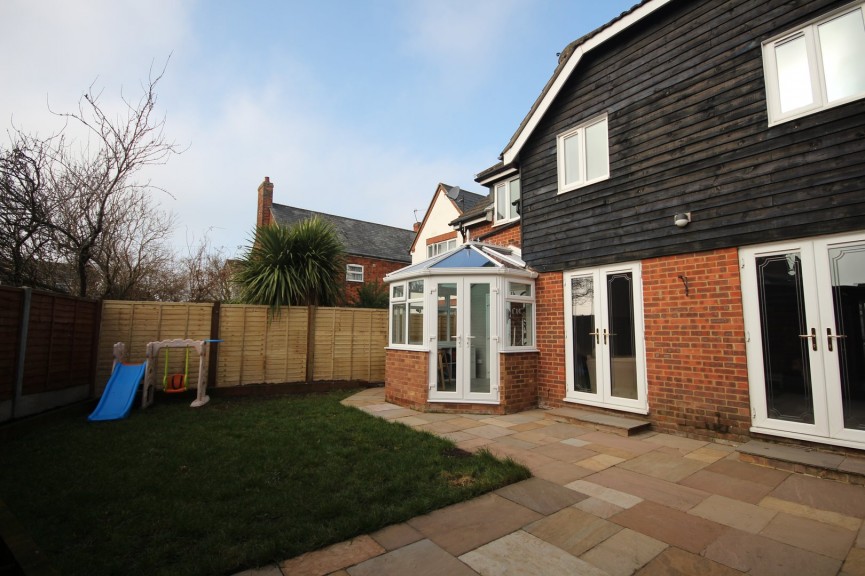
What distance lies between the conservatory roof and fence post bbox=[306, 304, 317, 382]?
229 cm

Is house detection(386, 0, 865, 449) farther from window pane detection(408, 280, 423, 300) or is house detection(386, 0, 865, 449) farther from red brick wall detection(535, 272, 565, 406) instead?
window pane detection(408, 280, 423, 300)

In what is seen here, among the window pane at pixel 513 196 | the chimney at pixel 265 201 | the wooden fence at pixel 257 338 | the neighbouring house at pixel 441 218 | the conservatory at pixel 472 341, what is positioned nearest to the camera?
the conservatory at pixel 472 341

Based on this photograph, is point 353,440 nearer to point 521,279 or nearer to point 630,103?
point 521,279

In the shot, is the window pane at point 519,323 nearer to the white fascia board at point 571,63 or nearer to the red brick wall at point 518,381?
the red brick wall at point 518,381

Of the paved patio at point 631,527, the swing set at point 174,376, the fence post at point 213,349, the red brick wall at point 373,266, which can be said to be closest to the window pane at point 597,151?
the paved patio at point 631,527

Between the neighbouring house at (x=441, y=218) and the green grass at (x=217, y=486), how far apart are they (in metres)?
14.0

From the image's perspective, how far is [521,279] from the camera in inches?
276

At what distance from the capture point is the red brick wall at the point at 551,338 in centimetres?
667

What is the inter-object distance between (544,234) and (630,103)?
2.29 meters

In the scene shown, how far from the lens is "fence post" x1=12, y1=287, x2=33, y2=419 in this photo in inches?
212

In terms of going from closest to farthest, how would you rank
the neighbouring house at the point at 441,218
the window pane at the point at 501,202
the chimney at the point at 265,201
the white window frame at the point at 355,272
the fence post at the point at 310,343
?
1. the fence post at the point at 310,343
2. the window pane at the point at 501,202
3. the neighbouring house at the point at 441,218
4. the chimney at the point at 265,201
5. the white window frame at the point at 355,272

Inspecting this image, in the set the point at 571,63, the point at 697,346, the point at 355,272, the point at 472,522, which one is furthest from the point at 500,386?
the point at 355,272

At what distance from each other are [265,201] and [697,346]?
21.3 meters

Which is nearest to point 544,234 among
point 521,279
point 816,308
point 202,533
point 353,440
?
point 521,279
